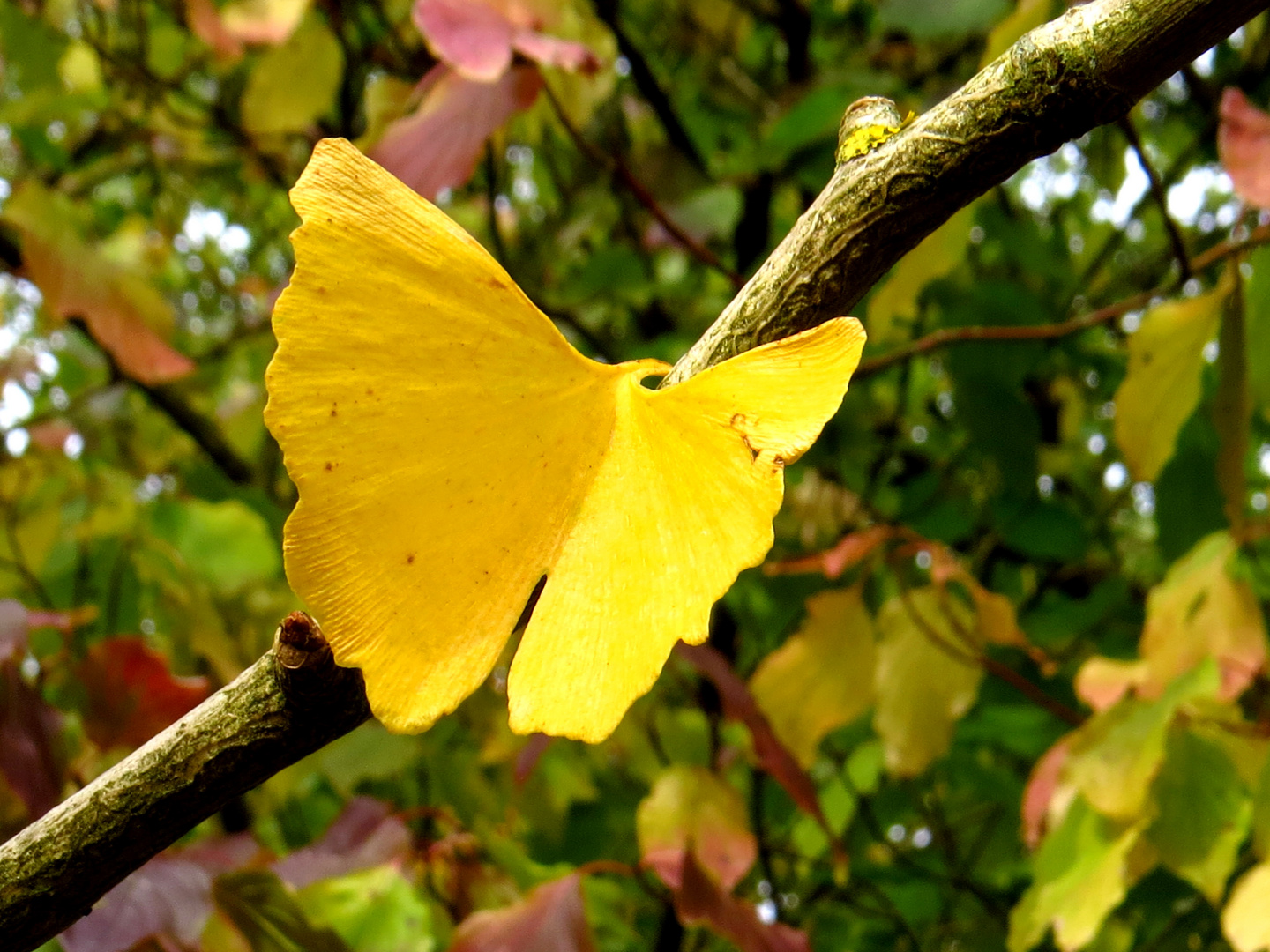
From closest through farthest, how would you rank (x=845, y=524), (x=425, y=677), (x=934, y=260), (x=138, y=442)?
(x=425, y=677), (x=934, y=260), (x=845, y=524), (x=138, y=442)

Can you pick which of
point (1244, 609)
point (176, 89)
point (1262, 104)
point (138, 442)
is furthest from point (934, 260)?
point (138, 442)

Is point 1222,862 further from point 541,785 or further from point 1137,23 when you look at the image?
point 541,785

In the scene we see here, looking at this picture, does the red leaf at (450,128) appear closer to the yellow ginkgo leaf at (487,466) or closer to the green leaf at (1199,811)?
the yellow ginkgo leaf at (487,466)

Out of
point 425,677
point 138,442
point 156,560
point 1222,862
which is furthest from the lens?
point 138,442

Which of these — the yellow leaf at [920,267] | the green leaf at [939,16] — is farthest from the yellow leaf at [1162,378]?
the green leaf at [939,16]

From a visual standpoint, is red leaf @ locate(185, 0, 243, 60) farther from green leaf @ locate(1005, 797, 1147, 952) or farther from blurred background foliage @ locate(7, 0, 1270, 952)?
green leaf @ locate(1005, 797, 1147, 952)

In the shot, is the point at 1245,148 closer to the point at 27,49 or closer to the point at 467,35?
the point at 467,35

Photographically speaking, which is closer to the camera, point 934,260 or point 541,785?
point 934,260
